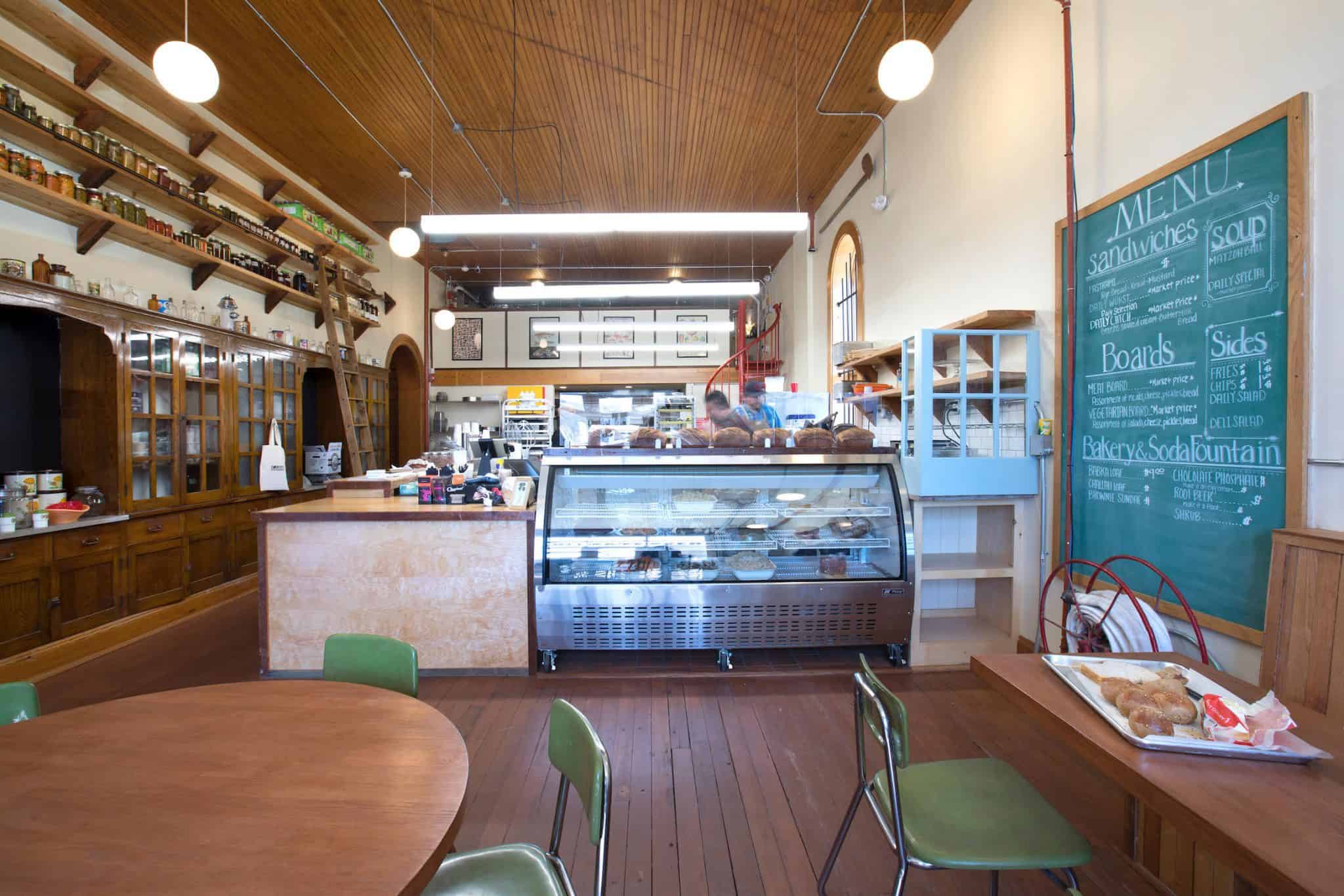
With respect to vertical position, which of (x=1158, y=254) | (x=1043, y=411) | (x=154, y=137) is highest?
(x=154, y=137)

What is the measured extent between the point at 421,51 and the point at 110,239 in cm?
267

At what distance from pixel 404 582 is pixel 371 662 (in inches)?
66.8

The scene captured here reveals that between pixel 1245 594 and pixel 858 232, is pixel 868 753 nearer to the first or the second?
pixel 1245 594

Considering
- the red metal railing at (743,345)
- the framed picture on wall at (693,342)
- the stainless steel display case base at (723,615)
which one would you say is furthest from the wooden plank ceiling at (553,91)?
the stainless steel display case base at (723,615)

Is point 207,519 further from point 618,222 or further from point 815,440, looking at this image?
point 815,440

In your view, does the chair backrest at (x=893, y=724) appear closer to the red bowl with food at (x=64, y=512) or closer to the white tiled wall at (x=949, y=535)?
the white tiled wall at (x=949, y=535)

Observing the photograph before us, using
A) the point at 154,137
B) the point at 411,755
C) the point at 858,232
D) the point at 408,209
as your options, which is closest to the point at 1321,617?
the point at 411,755

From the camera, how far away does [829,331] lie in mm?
7367

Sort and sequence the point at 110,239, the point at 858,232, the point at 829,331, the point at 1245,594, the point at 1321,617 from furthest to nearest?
the point at 829,331 → the point at 858,232 → the point at 110,239 → the point at 1245,594 → the point at 1321,617

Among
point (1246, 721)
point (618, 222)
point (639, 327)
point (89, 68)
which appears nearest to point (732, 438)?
point (618, 222)

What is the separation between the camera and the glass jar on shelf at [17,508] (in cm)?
340

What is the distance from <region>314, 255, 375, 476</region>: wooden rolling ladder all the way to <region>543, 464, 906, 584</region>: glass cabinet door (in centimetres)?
429

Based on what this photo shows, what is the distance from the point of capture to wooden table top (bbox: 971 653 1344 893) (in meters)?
0.91

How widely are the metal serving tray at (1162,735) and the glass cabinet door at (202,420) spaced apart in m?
5.82
